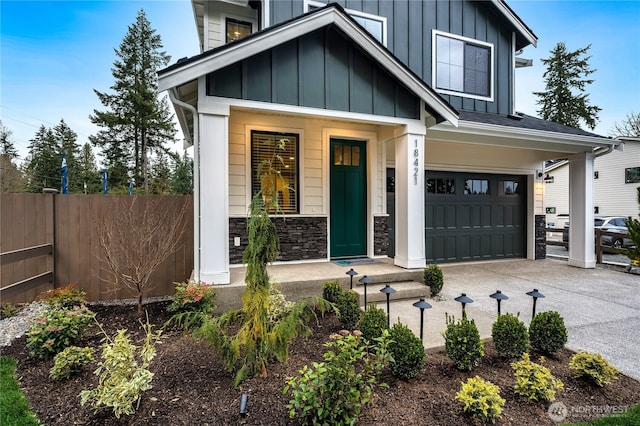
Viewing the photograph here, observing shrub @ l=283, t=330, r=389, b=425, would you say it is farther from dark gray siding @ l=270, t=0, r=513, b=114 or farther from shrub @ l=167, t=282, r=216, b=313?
dark gray siding @ l=270, t=0, r=513, b=114

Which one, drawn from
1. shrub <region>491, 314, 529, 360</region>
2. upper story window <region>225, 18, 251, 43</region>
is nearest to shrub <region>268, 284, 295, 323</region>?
shrub <region>491, 314, 529, 360</region>

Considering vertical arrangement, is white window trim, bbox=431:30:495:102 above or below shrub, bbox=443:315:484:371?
above

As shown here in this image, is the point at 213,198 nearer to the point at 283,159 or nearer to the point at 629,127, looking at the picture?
the point at 283,159

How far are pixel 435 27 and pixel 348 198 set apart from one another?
4.83 meters

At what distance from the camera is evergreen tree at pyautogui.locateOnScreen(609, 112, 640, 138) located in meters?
22.9

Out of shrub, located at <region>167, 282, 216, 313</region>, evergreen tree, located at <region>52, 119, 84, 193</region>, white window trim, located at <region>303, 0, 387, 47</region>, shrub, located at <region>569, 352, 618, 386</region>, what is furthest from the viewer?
evergreen tree, located at <region>52, 119, 84, 193</region>

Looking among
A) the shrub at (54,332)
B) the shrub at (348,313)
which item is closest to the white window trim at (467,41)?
the shrub at (348,313)

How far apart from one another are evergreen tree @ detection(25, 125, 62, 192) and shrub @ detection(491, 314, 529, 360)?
24447 mm

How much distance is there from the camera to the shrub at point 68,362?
2.64 meters

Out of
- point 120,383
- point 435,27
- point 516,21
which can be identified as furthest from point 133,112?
point 120,383

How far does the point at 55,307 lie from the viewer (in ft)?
12.0

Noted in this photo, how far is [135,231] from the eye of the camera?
188 inches

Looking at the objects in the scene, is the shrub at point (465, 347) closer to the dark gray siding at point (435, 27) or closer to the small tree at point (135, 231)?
the small tree at point (135, 231)

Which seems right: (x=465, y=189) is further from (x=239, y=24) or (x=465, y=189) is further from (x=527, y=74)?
(x=527, y=74)
